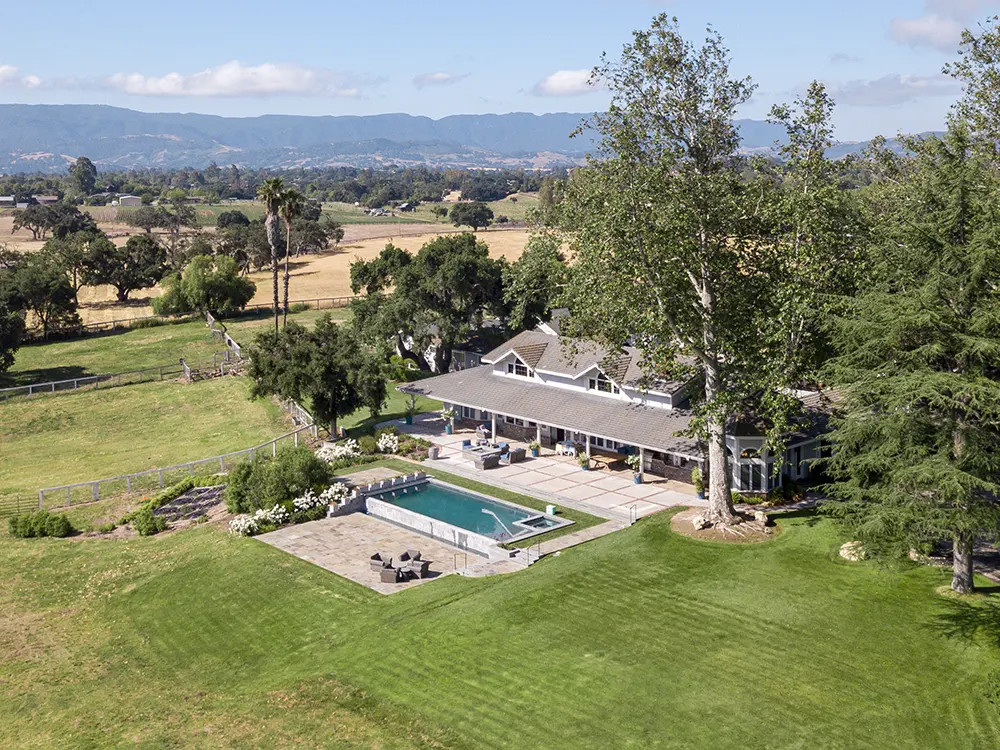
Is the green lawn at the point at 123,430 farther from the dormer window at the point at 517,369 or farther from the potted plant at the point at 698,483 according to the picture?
the potted plant at the point at 698,483

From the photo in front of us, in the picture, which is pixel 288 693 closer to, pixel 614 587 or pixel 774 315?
pixel 614 587

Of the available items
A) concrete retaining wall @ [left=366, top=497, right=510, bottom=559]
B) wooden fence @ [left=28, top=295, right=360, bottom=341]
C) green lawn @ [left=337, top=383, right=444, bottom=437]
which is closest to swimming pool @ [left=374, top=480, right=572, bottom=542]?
concrete retaining wall @ [left=366, top=497, right=510, bottom=559]

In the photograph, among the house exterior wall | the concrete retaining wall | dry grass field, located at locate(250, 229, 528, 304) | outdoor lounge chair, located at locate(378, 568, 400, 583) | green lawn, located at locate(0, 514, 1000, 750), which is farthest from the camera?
dry grass field, located at locate(250, 229, 528, 304)

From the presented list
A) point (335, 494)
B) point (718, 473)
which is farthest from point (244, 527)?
point (718, 473)

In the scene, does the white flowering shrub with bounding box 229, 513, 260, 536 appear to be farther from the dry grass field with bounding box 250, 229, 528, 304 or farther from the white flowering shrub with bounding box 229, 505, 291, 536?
the dry grass field with bounding box 250, 229, 528, 304

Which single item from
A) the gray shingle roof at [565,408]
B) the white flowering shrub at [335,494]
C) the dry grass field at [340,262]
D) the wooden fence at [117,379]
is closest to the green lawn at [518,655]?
the white flowering shrub at [335,494]

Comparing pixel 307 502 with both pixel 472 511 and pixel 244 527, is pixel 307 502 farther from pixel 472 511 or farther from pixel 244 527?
pixel 472 511
